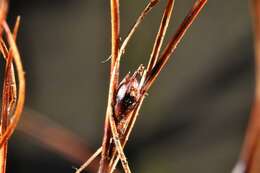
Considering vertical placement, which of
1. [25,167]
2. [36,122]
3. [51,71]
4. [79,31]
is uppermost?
[36,122]

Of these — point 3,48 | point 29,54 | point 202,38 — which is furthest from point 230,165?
point 3,48

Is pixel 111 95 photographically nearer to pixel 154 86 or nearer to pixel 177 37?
pixel 177 37

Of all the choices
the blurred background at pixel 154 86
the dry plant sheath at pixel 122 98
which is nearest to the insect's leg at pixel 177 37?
the dry plant sheath at pixel 122 98

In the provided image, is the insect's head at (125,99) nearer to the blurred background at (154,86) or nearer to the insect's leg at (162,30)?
the insect's leg at (162,30)

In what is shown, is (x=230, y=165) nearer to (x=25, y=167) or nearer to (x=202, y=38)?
(x=202, y=38)

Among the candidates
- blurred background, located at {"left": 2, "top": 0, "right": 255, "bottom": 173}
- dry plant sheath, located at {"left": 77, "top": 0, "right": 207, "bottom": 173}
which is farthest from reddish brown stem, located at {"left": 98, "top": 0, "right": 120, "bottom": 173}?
blurred background, located at {"left": 2, "top": 0, "right": 255, "bottom": 173}

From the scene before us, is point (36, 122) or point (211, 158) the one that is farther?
point (211, 158)

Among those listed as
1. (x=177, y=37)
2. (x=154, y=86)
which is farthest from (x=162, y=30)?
(x=154, y=86)
